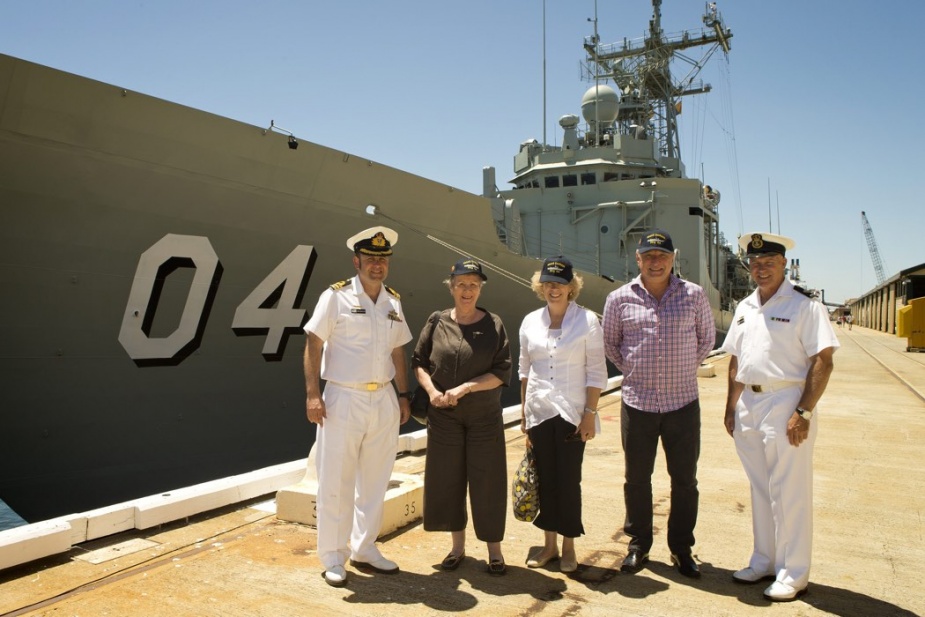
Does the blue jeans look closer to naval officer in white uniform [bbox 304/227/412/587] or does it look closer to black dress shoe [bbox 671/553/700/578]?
black dress shoe [bbox 671/553/700/578]

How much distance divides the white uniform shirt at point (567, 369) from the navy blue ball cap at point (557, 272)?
16 centimetres

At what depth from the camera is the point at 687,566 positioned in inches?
118

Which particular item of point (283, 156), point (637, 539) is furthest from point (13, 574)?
point (283, 156)

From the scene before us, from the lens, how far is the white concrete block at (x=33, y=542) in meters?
2.78

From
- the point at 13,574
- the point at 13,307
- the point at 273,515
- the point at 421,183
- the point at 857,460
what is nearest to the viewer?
the point at 13,574

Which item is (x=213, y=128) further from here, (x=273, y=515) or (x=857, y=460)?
(x=857, y=460)

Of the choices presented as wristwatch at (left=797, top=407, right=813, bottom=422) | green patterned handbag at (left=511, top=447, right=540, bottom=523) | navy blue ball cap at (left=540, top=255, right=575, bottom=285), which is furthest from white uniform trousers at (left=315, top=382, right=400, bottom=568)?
wristwatch at (left=797, top=407, right=813, bottom=422)

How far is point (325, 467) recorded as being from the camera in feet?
9.89

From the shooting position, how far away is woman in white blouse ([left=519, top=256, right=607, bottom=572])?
3.00 m

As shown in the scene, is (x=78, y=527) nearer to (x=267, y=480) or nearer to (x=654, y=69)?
(x=267, y=480)

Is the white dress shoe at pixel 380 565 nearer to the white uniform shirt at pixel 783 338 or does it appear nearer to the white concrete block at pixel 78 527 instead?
the white concrete block at pixel 78 527

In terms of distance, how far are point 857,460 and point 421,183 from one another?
17.6ft

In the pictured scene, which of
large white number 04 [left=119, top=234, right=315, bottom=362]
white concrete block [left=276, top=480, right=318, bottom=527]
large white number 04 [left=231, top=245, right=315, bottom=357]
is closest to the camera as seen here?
white concrete block [left=276, top=480, right=318, bottom=527]

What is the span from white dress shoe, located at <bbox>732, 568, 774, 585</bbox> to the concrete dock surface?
31mm
